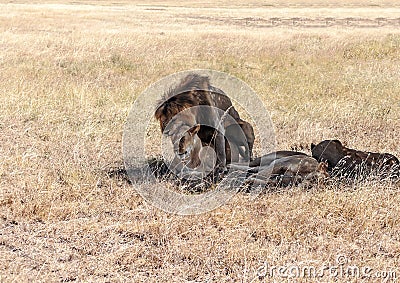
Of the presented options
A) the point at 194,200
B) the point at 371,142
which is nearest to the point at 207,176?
the point at 194,200

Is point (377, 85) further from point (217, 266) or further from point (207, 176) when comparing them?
point (217, 266)

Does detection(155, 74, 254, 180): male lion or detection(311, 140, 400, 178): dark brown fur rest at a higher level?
detection(155, 74, 254, 180): male lion

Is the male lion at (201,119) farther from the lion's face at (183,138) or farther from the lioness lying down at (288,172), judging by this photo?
the lioness lying down at (288,172)

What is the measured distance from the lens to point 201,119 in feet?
16.8

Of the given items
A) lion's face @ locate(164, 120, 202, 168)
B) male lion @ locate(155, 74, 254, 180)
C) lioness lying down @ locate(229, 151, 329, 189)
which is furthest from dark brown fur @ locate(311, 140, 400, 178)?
lion's face @ locate(164, 120, 202, 168)

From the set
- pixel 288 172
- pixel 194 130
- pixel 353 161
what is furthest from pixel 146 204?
pixel 353 161

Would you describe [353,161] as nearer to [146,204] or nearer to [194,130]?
[194,130]

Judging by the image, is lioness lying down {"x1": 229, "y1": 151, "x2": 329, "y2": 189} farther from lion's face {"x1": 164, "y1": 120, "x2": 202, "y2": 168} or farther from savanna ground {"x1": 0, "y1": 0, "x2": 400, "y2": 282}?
lion's face {"x1": 164, "y1": 120, "x2": 202, "y2": 168}

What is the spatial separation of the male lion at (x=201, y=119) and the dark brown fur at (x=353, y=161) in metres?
0.90

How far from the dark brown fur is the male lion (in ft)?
2.97

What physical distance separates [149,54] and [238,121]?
993cm

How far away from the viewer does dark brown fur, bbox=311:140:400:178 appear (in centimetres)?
549

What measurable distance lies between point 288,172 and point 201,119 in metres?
1.07

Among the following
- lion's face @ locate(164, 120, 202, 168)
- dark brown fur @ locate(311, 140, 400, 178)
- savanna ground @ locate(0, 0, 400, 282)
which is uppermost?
lion's face @ locate(164, 120, 202, 168)
